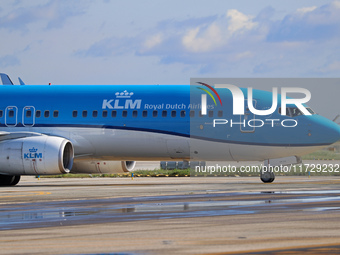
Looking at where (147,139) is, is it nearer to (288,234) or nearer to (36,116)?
(36,116)

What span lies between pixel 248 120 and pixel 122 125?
19.5 ft

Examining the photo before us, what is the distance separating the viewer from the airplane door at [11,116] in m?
34.1

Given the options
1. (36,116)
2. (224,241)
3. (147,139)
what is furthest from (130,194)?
(224,241)

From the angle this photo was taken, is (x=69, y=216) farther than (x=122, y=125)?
No

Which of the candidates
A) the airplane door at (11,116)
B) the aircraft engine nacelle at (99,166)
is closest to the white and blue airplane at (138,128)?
the airplane door at (11,116)

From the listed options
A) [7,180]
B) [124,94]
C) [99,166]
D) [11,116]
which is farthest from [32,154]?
[99,166]

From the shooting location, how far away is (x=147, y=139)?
3291 cm

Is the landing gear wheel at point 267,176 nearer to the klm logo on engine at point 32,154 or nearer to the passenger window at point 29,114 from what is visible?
the klm logo on engine at point 32,154

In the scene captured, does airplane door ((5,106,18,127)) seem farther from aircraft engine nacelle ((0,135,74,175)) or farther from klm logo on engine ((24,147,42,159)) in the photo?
klm logo on engine ((24,147,42,159))

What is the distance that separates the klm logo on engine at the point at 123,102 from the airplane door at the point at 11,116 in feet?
14.5

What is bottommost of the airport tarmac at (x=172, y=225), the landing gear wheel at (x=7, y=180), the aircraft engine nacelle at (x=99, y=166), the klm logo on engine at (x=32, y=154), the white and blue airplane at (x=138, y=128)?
the airport tarmac at (x=172, y=225)

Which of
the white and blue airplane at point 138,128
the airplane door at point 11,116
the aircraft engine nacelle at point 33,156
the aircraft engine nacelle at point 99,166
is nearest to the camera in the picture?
the aircraft engine nacelle at point 33,156

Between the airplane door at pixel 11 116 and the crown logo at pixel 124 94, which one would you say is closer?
the crown logo at pixel 124 94

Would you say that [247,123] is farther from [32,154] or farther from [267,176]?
[32,154]
